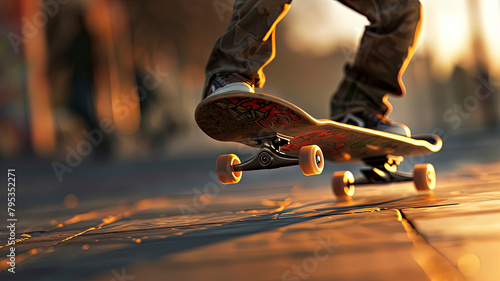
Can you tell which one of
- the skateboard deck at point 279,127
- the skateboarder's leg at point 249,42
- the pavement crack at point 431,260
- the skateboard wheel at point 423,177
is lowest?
the pavement crack at point 431,260

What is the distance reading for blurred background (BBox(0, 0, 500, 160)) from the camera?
9.99 metres

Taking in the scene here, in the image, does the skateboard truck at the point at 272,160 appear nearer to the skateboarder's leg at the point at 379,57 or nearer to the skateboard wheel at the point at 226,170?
the skateboard wheel at the point at 226,170

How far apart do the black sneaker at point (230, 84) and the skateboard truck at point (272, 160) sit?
0.65 feet

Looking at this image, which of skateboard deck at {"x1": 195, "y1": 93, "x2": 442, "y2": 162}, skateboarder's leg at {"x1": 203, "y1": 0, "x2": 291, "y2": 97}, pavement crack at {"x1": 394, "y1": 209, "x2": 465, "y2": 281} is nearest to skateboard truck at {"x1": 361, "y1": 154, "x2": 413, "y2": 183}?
skateboard deck at {"x1": 195, "y1": 93, "x2": 442, "y2": 162}

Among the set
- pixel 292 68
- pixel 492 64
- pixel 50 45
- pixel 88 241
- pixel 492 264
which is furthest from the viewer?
pixel 292 68

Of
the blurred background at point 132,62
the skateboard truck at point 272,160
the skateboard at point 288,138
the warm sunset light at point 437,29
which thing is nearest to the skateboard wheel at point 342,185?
the skateboard at point 288,138

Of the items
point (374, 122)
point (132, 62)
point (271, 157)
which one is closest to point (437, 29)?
point (132, 62)

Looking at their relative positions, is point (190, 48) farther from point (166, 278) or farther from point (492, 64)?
point (166, 278)

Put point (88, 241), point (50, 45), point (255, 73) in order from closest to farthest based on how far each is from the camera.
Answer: point (88, 241)
point (255, 73)
point (50, 45)

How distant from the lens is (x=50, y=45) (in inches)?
388

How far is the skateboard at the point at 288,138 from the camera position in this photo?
1.64 meters

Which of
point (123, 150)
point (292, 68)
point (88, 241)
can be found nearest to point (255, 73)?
point (88, 241)

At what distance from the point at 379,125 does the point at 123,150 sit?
964 cm

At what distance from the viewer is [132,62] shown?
11523mm
